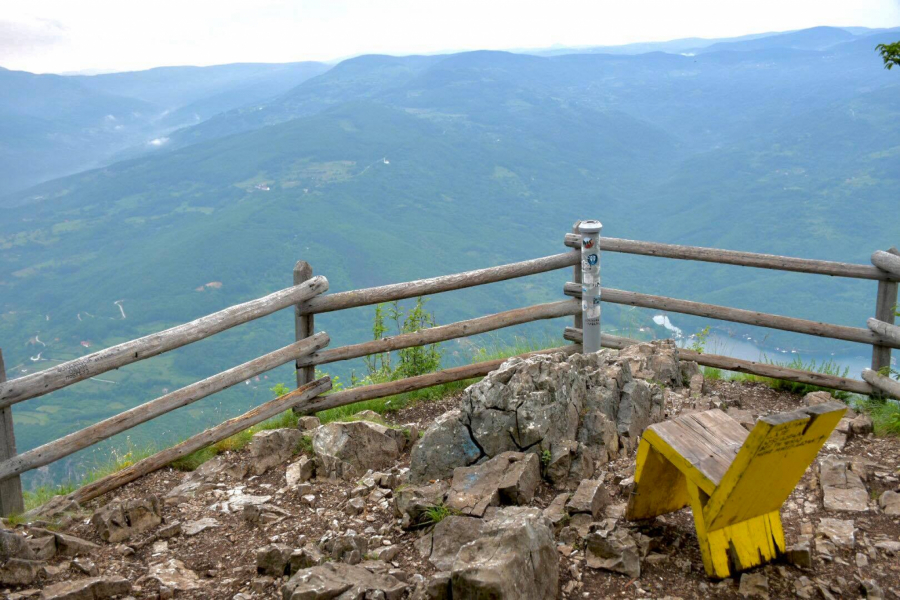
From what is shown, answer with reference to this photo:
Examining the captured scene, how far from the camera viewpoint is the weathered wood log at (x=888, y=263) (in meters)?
5.64

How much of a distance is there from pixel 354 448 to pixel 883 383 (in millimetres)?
4389

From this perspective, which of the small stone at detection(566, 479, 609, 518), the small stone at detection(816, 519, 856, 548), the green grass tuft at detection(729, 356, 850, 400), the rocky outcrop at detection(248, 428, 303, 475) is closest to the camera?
the small stone at detection(816, 519, 856, 548)

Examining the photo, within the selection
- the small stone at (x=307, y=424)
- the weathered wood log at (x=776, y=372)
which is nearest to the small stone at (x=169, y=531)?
the small stone at (x=307, y=424)

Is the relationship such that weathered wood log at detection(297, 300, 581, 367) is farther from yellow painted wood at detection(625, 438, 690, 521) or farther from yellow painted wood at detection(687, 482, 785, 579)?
yellow painted wood at detection(687, 482, 785, 579)

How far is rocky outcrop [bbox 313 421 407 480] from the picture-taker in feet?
15.7

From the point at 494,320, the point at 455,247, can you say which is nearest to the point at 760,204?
the point at 455,247

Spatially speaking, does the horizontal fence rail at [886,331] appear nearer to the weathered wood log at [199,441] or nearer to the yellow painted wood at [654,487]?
the yellow painted wood at [654,487]

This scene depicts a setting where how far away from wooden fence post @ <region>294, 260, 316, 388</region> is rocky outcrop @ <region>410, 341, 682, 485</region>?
2.08m

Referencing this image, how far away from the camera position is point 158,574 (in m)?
3.66

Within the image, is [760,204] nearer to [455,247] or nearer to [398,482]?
[455,247]

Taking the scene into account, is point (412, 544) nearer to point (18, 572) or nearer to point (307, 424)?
point (18, 572)

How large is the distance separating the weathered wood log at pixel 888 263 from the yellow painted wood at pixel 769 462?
3412mm

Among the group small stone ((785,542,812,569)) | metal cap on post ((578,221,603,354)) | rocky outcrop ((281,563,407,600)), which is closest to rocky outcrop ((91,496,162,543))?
rocky outcrop ((281,563,407,600))

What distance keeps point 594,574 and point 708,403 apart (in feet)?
8.79
